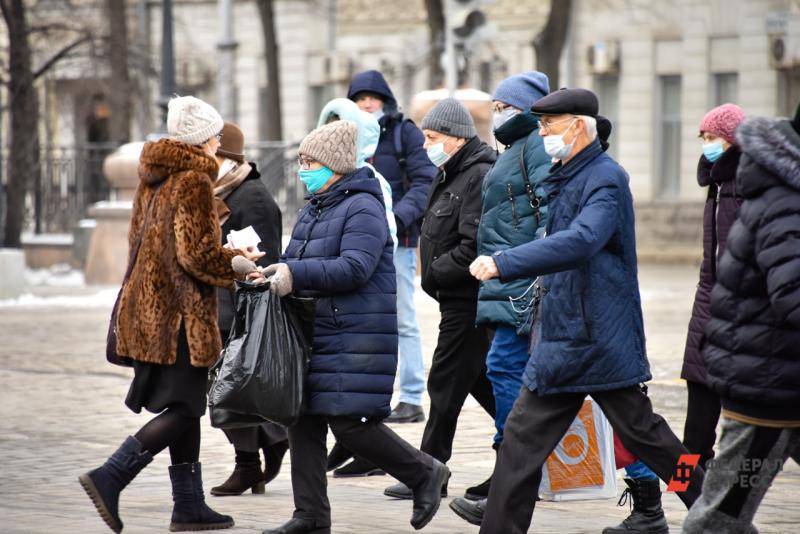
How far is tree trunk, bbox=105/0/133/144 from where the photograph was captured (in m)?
26.0

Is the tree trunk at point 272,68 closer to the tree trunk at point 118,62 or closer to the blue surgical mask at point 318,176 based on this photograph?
the tree trunk at point 118,62

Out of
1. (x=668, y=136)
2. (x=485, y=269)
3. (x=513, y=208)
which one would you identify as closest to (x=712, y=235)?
(x=513, y=208)

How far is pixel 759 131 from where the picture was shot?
575 cm

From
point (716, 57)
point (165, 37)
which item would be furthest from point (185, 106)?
point (716, 57)

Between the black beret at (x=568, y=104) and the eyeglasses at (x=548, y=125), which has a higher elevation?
the black beret at (x=568, y=104)

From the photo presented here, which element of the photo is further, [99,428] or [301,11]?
[301,11]

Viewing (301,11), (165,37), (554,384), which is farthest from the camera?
(301,11)

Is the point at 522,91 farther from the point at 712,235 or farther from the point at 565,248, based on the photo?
the point at 565,248

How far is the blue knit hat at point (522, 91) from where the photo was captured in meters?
8.25

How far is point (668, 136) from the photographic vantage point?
3538 cm

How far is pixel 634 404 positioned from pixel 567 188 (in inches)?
33.8

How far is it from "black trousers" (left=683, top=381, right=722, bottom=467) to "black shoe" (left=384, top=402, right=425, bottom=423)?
2.76m

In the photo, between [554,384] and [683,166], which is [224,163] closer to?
[554,384]

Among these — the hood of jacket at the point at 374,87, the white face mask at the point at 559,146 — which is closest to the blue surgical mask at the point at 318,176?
the white face mask at the point at 559,146
